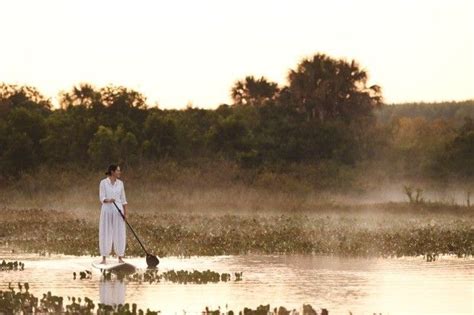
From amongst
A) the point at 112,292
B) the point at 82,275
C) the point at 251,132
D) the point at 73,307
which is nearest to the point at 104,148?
the point at 251,132

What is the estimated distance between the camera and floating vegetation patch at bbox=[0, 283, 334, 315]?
1556 centimetres

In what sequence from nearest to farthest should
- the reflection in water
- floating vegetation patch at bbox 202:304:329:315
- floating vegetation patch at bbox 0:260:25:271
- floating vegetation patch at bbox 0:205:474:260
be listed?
floating vegetation patch at bbox 202:304:329:315 < the reflection in water < floating vegetation patch at bbox 0:260:25:271 < floating vegetation patch at bbox 0:205:474:260

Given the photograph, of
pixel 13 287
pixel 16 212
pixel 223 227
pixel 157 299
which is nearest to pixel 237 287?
pixel 157 299

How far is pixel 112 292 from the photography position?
19.1 m

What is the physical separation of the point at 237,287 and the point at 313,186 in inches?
1651

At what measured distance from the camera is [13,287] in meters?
19.9

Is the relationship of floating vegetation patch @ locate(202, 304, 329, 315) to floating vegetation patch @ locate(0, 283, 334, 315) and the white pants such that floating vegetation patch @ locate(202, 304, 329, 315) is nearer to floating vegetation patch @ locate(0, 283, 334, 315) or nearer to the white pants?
floating vegetation patch @ locate(0, 283, 334, 315)

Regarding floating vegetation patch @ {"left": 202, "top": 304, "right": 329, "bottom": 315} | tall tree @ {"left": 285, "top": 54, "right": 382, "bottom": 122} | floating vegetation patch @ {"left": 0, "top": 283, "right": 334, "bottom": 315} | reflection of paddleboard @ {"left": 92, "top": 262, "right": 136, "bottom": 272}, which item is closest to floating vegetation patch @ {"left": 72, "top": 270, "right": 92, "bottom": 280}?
reflection of paddleboard @ {"left": 92, "top": 262, "right": 136, "bottom": 272}

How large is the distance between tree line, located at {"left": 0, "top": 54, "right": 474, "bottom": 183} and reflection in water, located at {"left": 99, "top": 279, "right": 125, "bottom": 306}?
41.2 metres

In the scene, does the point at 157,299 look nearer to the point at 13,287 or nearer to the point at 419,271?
the point at 13,287

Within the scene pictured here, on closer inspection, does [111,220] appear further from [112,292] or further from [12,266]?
[112,292]

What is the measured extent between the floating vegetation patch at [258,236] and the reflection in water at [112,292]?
22.0 feet

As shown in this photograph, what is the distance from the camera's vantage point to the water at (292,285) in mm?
17469

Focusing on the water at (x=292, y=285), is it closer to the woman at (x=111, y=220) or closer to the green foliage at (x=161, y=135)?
the woman at (x=111, y=220)
